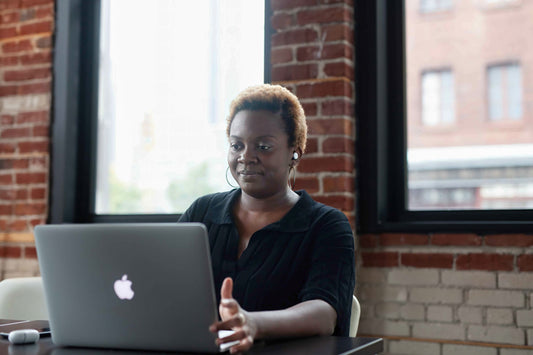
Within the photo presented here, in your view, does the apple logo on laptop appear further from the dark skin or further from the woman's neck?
the woman's neck

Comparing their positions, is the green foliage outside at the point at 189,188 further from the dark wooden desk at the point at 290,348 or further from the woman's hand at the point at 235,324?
the woman's hand at the point at 235,324

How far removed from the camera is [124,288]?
47.5 inches

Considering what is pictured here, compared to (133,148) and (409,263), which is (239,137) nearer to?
(409,263)

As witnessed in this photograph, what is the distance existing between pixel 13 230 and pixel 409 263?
1.95 meters

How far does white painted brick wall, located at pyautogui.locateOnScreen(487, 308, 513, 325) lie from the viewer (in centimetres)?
232

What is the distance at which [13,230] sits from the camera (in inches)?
126

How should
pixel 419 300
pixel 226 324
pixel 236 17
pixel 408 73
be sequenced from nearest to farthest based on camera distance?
pixel 226 324
pixel 419 300
pixel 408 73
pixel 236 17

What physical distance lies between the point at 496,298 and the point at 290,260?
0.99 metres

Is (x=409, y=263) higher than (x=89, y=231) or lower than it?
lower

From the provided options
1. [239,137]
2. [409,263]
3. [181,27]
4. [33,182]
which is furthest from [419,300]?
[33,182]

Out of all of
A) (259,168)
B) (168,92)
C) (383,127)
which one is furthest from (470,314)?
(168,92)

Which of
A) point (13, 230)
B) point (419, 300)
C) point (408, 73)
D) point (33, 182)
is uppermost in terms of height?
point (408, 73)

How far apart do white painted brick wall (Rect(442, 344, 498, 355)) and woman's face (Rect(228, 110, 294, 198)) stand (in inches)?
38.8

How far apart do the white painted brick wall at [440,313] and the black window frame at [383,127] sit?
296mm
